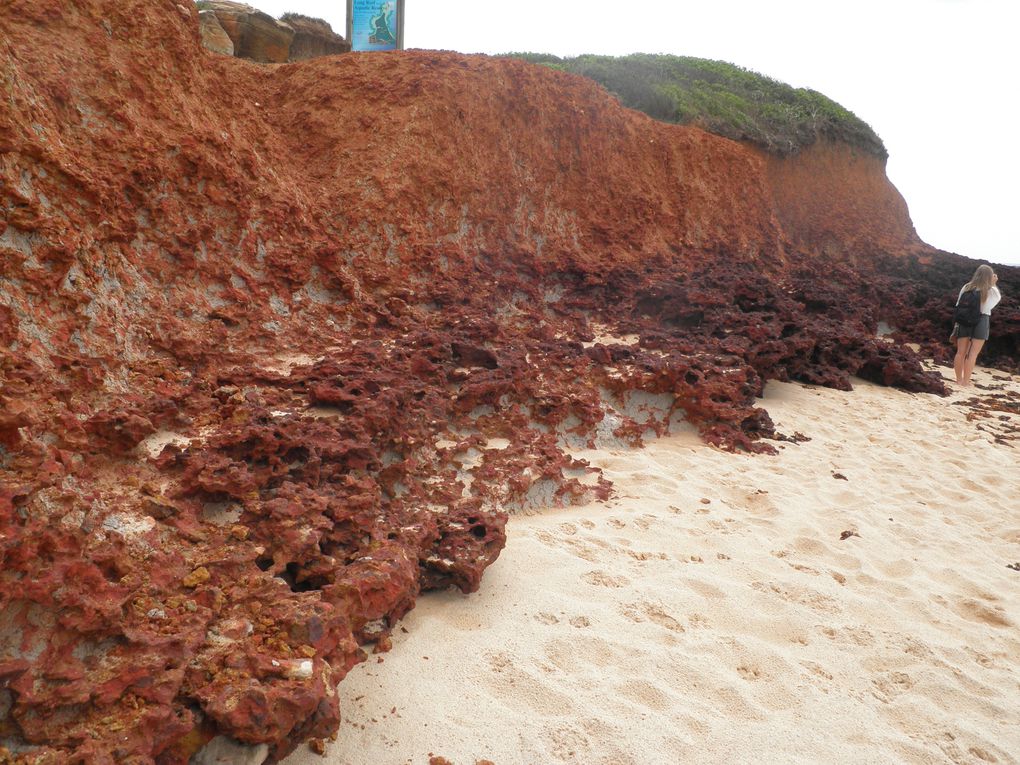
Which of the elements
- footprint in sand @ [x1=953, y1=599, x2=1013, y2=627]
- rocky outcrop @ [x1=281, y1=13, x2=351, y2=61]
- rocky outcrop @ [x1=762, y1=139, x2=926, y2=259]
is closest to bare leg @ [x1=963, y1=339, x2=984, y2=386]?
rocky outcrop @ [x1=762, y1=139, x2=926, y2=259]

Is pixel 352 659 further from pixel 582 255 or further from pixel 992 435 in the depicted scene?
pixel 992 435

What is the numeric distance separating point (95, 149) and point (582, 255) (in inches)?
213

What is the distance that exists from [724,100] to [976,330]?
6.71 m

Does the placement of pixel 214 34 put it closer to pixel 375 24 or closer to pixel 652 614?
pixel 375 24

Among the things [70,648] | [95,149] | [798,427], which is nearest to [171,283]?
[95,149]

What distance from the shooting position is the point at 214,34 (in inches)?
376

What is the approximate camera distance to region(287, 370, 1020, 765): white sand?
7.57 ft

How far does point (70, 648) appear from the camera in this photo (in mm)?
1930

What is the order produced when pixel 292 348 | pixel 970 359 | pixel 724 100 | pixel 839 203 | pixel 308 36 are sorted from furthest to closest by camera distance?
pixel 839 203 → pixel 724 100 → pixel 308 36 → pixel 970 359 → pixel 292 348

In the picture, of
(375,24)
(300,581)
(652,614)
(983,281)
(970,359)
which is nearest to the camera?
(300,581)

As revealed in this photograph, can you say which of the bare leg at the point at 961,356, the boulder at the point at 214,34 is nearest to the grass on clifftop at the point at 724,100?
the bare leg at the point at 961,356

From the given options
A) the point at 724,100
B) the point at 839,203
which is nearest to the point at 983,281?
the point at 839,203

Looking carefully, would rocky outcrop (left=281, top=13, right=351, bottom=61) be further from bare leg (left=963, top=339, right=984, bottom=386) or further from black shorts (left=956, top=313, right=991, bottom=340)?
bare leg (left=963, top=339, right=984, bottom=386)

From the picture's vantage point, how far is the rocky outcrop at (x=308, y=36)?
11.9 m
